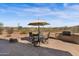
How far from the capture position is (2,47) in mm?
7914

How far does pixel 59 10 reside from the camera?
7809mm

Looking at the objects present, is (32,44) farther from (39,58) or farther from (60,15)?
(60,15)

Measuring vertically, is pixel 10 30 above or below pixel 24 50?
above

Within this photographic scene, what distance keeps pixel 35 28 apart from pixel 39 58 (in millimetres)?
965

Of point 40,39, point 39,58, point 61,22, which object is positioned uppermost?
point 61,22

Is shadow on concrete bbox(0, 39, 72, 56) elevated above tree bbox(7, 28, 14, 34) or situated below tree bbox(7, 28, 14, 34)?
below

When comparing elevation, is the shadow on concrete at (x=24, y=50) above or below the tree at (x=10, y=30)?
below

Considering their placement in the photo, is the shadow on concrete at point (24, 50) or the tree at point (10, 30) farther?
the tree at point (10, 30)

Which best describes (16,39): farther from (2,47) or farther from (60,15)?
(60,15)

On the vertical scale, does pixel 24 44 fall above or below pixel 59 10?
below

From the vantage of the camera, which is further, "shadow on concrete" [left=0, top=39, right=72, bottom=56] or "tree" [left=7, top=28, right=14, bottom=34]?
"tree" [left=7, top=28, right=14, bottom=34]

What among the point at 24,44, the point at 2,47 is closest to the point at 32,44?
the point at 24,44

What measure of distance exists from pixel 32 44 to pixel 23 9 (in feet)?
3.84

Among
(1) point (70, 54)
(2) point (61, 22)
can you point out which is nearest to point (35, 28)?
(2) point (61, 22)
